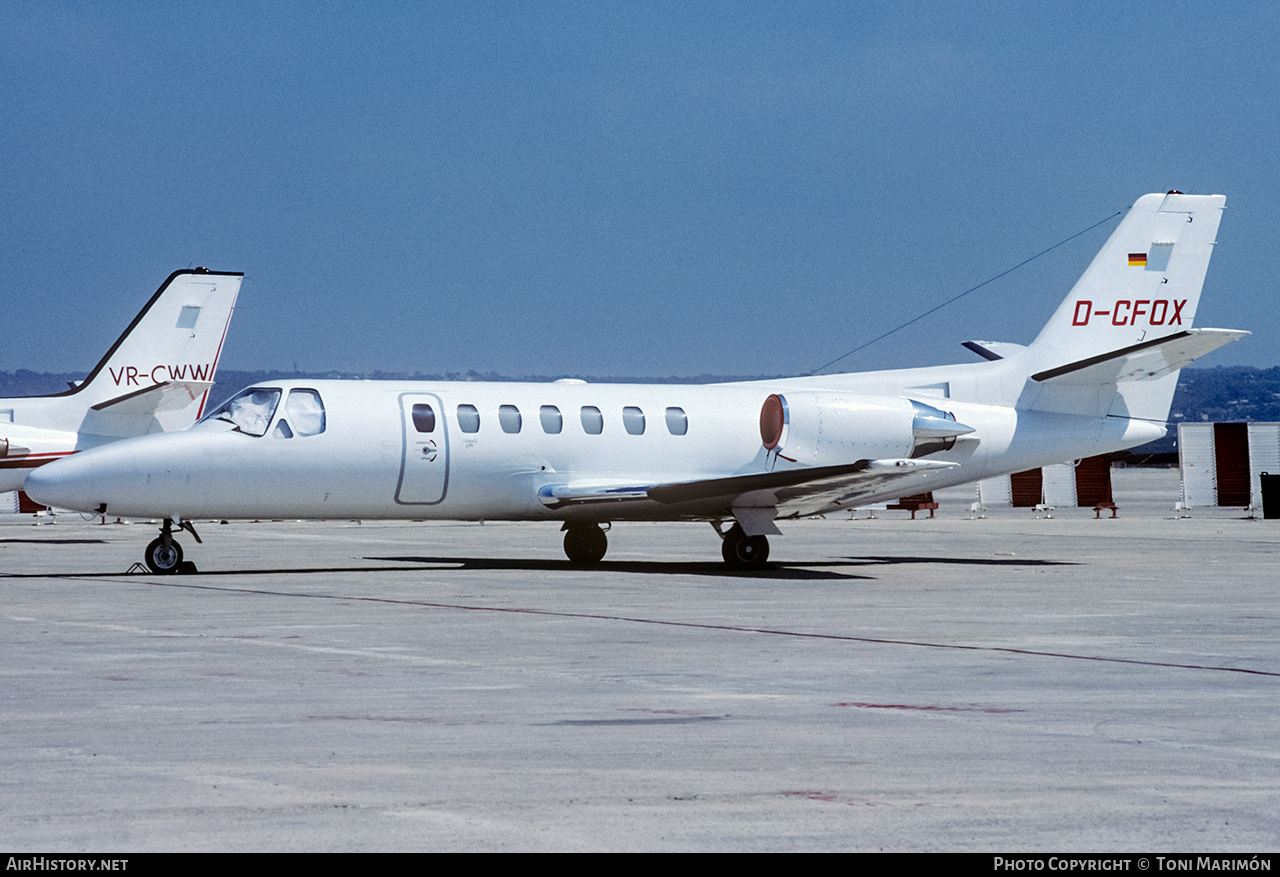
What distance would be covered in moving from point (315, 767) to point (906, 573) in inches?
705

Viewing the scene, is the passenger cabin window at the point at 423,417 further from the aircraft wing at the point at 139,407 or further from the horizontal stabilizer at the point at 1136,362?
the aircraft wing at the point at 139,407

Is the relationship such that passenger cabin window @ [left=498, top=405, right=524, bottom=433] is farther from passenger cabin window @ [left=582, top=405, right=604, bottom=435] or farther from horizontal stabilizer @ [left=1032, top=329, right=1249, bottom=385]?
horizontal stabilizer @ [left=1032, top=329, right=1249, bottom=385]

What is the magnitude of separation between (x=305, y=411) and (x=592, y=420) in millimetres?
4880

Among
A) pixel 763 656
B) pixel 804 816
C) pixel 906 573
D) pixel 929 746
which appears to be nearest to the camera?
pixel 804 816

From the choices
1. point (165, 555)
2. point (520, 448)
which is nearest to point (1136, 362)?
point (520, 448)

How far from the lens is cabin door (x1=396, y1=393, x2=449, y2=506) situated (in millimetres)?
23797

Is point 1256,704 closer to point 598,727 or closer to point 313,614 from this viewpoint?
point 598,727

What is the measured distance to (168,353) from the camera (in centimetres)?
3988

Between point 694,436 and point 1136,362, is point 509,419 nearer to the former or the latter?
point 694,436

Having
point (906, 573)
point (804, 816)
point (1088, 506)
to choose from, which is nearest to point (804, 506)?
point (906, 573)

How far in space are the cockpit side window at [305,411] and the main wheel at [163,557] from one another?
2532mm

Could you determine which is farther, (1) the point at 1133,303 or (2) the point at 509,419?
(1) the point at 1133,303

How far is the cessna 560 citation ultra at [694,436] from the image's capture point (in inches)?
896
